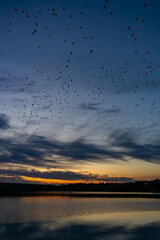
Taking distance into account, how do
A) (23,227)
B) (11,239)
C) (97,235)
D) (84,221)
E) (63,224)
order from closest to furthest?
(11,239), (97,235), (23,227), (63,224), (84,221)

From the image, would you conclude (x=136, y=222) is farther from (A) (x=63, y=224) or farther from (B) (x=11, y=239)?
(B) (x=11, y=239)

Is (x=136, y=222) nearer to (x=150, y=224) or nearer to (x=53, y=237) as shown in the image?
(x=150, y=224)

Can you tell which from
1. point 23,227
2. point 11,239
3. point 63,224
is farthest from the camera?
point 63,224

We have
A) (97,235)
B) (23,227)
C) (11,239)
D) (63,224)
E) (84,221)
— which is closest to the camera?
(11,239)

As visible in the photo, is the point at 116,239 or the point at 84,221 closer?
the point at 116,239

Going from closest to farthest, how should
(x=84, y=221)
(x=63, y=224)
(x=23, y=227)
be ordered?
(x=23, y=227), (x=63, y=224), (x=84, y=221)

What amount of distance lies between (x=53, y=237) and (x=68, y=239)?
1310 mm

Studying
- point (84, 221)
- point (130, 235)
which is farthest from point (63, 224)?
point (130, 235)

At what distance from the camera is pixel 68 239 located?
2270cm

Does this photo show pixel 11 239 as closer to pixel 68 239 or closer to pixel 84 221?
pixel 68 239

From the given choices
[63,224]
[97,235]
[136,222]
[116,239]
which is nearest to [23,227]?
[63,224]

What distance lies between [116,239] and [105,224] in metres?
7.83

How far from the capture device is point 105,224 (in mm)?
30312

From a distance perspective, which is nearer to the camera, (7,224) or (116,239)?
(116,239)
